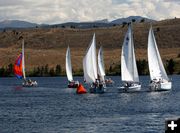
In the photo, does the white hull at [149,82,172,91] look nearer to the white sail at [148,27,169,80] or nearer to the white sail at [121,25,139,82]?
the white sail at [148,27,169,80]

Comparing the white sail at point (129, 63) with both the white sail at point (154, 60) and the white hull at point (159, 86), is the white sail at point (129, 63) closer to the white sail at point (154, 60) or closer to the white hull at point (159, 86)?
the white hull at point (159, 86)

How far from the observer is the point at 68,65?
130000mm

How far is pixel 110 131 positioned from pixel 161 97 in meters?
39.1

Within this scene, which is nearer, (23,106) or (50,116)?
(50,116)

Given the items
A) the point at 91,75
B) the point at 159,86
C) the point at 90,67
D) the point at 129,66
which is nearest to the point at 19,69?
the point at 90,67

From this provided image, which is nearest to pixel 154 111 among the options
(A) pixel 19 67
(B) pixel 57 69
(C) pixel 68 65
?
(C) pixel 68 65

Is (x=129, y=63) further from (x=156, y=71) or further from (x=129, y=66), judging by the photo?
(x=156, y=71)

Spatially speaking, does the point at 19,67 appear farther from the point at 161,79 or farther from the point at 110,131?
the point at 110,131

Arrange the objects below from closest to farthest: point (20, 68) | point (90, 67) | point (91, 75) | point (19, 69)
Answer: point (91, 75), point (90, 67), point (19, 69), point (20, 68)

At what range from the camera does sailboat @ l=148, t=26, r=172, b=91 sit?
100 meters

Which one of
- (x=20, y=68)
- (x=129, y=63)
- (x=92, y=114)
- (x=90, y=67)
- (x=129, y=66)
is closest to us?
(x=92, y=114)

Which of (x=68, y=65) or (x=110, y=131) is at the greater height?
(x=68, y=65)

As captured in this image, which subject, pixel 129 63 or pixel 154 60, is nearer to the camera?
pixel 129 63

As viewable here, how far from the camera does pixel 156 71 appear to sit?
3976 inches
